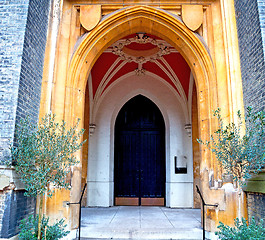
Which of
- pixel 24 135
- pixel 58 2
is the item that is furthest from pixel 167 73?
pixel 24 135

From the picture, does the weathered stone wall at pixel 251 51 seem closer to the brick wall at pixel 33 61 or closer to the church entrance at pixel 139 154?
the brick wall at pixel 33 61

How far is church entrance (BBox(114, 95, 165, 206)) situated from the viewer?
8766 mm

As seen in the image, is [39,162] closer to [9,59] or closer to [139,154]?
[9,59]

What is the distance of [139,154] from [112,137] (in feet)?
3.62

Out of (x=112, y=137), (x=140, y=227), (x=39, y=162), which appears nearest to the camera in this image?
(x=39, y=162)

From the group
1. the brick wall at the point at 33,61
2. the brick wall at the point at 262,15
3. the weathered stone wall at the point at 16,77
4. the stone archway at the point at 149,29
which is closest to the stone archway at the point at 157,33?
the stone archway at the point at 149,29

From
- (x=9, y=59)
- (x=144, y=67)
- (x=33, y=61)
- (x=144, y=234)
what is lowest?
(x=144, y=234)

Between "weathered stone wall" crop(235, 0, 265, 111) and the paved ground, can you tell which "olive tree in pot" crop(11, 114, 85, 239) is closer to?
the paved ground

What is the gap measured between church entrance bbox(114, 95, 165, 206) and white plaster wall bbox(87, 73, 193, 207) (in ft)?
0.94

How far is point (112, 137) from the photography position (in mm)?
8914

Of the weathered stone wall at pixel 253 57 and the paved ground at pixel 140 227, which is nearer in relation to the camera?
the weathered stone wall at pixel 253 57

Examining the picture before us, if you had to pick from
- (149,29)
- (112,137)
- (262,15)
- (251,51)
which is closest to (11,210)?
(149,29)

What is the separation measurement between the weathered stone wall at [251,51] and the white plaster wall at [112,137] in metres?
4.23

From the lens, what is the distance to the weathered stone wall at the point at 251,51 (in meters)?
4.16
